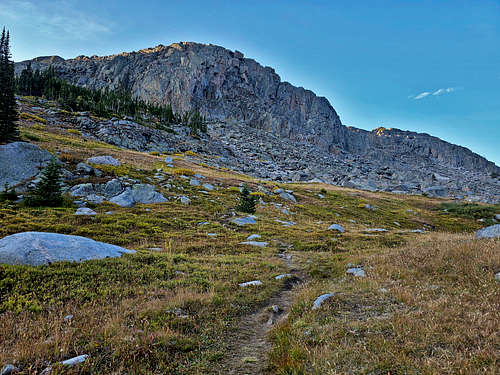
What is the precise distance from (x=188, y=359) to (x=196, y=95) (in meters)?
174

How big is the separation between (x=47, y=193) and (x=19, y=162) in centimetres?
669

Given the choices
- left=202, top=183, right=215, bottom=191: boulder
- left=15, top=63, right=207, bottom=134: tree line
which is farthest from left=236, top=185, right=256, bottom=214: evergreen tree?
left=15, top=63, right=207, bottom=134: tree line

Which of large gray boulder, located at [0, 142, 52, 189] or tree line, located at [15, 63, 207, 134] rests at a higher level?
tree line, located at [15, 63, 207, 134]

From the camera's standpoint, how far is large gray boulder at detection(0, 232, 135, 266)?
872 centimetres

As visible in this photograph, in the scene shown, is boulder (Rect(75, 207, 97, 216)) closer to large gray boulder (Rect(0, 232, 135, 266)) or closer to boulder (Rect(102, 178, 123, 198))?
boulder (Rect(102, 178, 123, 198))

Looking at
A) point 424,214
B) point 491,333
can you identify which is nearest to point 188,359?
point 491,333

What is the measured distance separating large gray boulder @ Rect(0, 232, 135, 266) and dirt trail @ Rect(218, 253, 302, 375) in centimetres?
706

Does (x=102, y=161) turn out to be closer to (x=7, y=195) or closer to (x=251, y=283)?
(x=7, y=195)

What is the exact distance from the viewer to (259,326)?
7.19 m

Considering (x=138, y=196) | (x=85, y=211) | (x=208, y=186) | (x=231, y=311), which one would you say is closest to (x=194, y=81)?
(x=208, y=186)

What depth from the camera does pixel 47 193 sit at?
18.3 meters

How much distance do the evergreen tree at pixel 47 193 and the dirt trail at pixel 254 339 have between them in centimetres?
1827

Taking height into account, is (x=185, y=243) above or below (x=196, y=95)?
below

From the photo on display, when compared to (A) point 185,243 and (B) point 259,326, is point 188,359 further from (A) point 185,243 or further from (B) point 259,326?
(A) point 185,243
